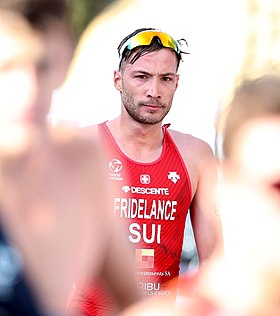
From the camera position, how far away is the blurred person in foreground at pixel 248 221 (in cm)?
233

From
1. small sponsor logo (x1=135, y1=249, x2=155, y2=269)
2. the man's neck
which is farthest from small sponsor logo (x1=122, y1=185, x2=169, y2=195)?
small sponsor logo (x1=135, y1=249, x2=155, y2=269)

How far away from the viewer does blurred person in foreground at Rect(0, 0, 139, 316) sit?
222cm

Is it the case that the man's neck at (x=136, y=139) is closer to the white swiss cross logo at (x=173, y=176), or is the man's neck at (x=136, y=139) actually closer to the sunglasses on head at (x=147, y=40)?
the white swiss cross logo at (x=173, y=176)

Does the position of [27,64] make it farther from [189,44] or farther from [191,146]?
[189,44]

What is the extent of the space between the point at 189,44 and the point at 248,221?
10.1 meters

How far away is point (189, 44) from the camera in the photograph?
12.4m

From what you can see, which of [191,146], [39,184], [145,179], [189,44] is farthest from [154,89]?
[189,44]

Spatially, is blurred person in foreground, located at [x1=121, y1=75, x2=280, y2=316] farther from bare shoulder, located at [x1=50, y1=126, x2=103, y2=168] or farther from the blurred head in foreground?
the blurred head in foreground

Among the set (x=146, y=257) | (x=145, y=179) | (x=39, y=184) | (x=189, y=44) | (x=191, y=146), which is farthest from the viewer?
(x=189, y=44)

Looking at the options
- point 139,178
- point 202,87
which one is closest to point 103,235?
point 139,178

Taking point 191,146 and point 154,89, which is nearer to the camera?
point 154,89

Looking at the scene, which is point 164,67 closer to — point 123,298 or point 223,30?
point 123,298

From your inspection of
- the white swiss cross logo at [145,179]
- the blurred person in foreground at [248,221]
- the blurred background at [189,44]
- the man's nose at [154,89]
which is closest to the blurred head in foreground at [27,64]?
the blurred person in foreground at [248,221]

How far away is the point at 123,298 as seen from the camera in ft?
8.28
